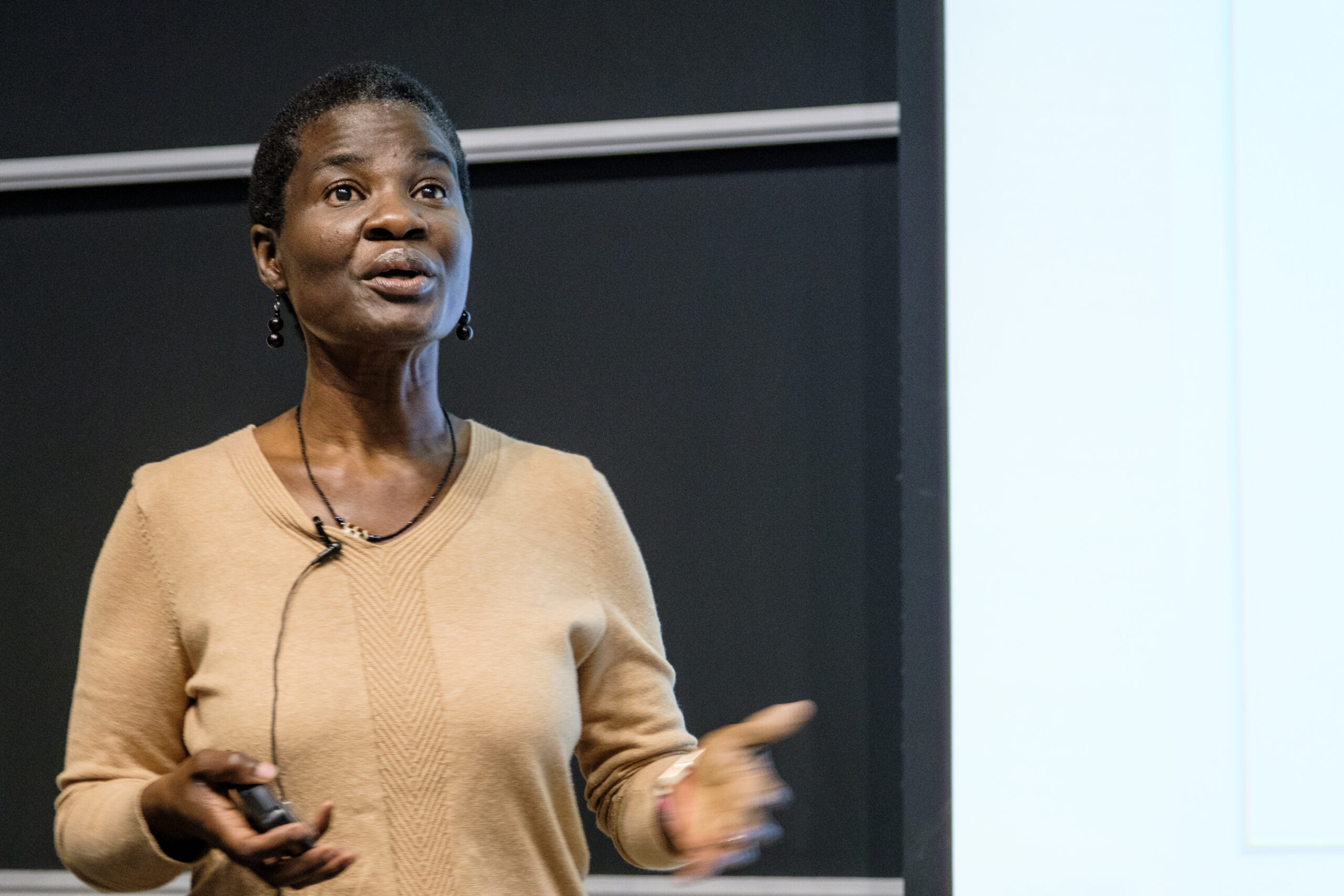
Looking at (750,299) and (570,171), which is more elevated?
(570,171)

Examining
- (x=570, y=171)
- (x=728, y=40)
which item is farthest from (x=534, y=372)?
(x=728, y=40)

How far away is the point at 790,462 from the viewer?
1.45 metres

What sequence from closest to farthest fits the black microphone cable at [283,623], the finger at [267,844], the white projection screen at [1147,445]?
the finger at [267,844], the black microphone cable at [283,623], the white projection screen at [1147,445]

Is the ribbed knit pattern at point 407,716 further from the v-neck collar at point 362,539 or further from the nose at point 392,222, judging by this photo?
the nose at point 392,222

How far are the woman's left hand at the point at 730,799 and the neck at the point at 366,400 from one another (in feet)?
1.37

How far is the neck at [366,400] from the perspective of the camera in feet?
3.36

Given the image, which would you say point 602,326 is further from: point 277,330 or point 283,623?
point 283,623

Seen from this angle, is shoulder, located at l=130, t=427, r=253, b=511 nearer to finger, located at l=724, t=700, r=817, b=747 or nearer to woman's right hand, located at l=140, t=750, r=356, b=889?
woman's right hand, located at l=140, t=750, r=356, b=889

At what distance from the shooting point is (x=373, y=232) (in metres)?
0.96

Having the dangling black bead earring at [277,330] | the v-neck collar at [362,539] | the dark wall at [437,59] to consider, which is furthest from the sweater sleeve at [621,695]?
the dark wall at [437,59]

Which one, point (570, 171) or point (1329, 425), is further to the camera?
point (570, 171)

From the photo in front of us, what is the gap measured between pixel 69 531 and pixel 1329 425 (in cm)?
162

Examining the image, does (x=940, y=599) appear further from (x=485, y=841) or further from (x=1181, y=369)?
(x=485, y=841)

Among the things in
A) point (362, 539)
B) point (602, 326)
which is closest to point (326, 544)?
point (362, 539)
